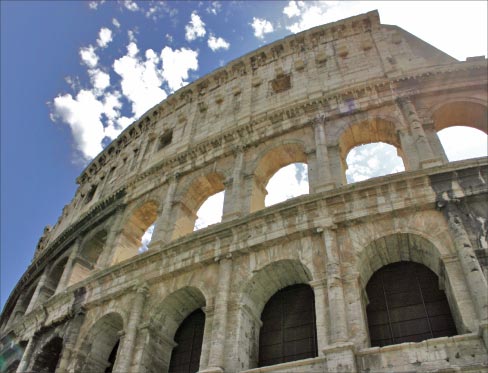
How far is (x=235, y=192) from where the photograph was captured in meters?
13.0

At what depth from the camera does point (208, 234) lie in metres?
11.4

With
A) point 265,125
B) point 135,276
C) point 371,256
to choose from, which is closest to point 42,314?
point 135,276

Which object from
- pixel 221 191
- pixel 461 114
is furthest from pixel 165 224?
pixel 461 114

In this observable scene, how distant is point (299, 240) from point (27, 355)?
9.15m

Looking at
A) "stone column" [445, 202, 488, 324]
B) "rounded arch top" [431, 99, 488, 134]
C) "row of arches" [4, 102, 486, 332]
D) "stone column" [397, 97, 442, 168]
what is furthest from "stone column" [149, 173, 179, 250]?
"rounded arch top" [431, 99, 488, 134]

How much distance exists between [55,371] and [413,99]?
12379 millimetres

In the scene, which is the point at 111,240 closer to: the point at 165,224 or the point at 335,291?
the point at 165,224

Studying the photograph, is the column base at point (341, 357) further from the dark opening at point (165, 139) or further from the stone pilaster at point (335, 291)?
the dark opening at point (165, 139)

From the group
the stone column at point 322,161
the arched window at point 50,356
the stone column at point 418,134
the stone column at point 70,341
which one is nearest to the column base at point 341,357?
the stone column at point 322,161

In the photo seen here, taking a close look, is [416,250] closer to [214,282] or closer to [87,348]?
[214,282]

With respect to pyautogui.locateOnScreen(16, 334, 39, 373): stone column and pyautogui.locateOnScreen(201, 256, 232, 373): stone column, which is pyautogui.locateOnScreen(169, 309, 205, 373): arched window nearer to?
pyautogui.locateOnScreen(201, 256, 232, 373): stone column

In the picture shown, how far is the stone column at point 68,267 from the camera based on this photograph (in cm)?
1594

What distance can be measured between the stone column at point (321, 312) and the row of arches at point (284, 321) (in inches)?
4.6

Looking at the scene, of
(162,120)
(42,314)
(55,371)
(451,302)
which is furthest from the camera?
(162,120)
